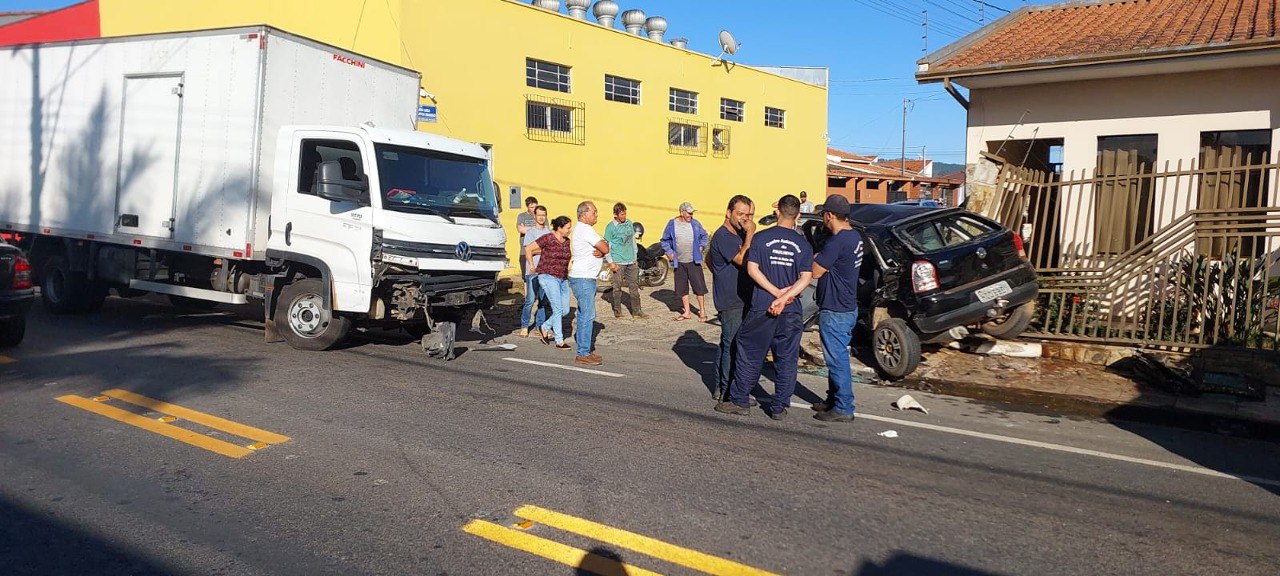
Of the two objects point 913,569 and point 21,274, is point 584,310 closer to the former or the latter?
point 21,274

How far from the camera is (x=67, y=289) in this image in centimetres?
1160

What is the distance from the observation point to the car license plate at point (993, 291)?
9.12m

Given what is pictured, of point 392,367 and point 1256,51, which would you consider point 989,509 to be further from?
point 1256,51

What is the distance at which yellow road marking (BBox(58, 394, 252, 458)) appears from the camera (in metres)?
5.81

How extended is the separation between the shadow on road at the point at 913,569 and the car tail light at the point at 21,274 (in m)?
8.58

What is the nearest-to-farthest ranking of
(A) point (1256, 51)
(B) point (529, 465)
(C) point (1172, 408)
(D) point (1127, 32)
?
1. (B) point (529, 465)
2. (C) point (1172, 408)
3. (A) point (1256, 51)
4. (D) point (1127, 32)

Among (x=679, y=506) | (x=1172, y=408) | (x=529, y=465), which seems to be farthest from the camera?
(x=1172, y=408)

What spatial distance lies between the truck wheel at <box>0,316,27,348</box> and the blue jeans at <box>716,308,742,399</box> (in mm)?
6971

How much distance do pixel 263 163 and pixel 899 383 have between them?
22.6 feet

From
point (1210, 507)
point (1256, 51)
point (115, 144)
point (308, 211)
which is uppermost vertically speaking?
point (1256, 51)

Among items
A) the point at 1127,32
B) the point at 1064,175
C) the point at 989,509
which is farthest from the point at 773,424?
the point at 1127,32

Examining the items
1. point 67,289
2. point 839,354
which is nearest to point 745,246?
point 839,354

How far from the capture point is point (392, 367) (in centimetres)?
899

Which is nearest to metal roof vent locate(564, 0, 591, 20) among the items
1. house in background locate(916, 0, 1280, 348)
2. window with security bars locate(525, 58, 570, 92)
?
window with security bars locate(525, 58, 570, 92)
